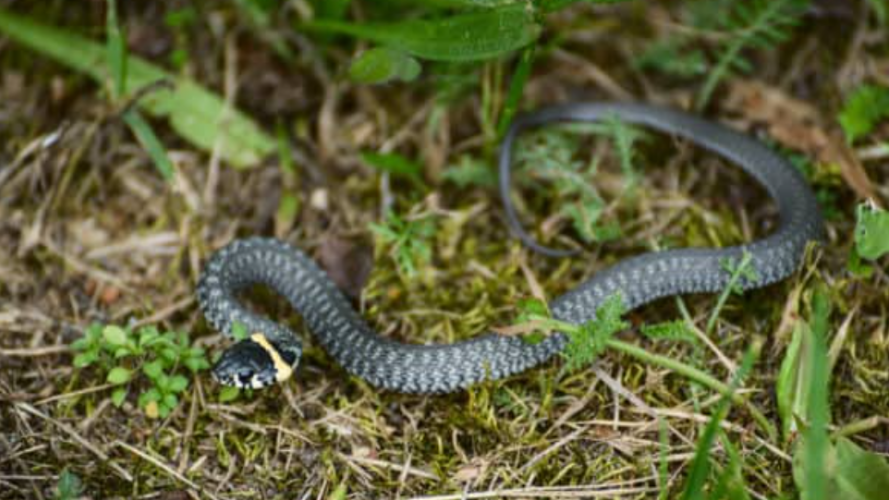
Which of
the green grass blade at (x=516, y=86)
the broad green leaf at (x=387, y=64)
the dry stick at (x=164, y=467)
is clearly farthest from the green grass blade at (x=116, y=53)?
the green grass blade at (x=516, y=86)

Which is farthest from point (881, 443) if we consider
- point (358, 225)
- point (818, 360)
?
point (358, 225)

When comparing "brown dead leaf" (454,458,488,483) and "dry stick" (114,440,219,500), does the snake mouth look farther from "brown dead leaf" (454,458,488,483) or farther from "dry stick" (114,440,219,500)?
"brown dead leaf" (454,458,488,483)

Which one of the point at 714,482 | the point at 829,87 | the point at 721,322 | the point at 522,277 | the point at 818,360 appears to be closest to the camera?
the point at 818,360

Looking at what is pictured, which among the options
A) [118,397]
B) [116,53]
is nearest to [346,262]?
[118,397]

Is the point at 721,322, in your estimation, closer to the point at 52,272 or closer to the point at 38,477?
the point at 38,477

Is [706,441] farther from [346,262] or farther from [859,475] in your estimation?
[346,262]

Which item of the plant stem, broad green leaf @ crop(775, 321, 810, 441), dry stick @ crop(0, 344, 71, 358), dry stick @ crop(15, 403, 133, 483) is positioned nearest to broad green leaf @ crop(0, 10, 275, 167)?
dry stick @ crop(0, 344, 71, 358)

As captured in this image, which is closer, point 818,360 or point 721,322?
point 818,360
